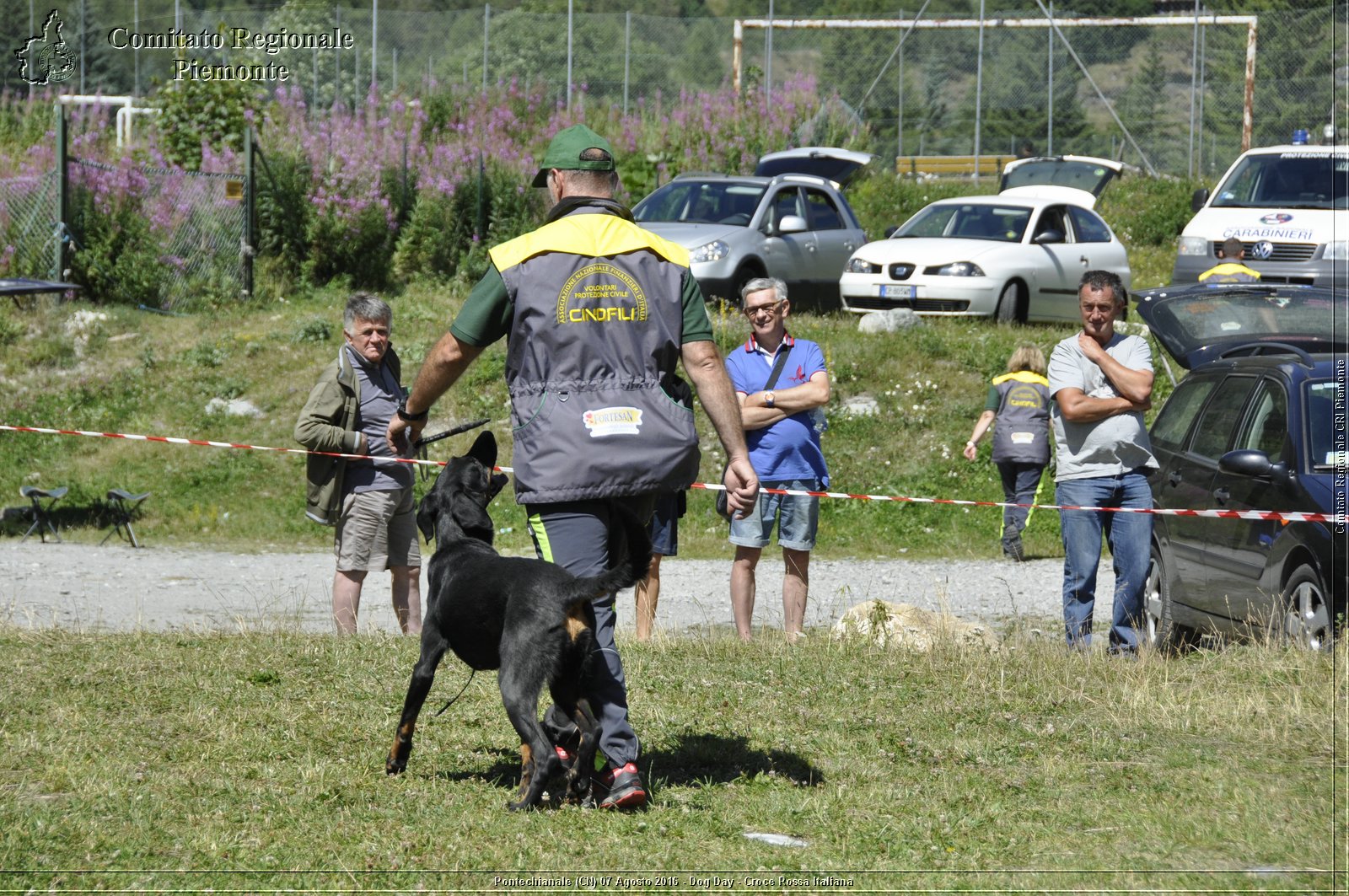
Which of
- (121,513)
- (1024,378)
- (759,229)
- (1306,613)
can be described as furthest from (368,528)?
(759,229)

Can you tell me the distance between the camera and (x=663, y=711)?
19.5ft

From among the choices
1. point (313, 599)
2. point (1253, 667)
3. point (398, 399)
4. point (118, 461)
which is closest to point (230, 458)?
point (118, 461)

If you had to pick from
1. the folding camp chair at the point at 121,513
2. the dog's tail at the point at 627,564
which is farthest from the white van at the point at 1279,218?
the dog's tail at the point at 627,564

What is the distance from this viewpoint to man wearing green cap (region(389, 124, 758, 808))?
453 cm

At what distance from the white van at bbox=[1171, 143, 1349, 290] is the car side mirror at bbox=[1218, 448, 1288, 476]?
796cm

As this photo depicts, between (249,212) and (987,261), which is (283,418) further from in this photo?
(987,261)

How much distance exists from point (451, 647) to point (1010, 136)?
29.9 metres

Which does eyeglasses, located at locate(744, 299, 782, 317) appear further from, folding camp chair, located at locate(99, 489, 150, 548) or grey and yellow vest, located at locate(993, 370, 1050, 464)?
folding camp chair, located at locate(99, 489, 150, 548)

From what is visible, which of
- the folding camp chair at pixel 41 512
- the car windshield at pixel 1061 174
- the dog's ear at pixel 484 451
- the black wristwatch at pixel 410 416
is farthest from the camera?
the car windshield at pixel 1061 174

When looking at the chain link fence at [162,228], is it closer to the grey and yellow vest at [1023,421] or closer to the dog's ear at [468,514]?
the grey and yellow vest at [1023,421]

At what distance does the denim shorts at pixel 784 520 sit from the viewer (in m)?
7.83

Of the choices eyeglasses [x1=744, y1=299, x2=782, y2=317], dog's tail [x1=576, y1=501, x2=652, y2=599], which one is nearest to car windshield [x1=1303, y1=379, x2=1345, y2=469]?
eyeglasses [x1=744, y1=299, x2=782, y2=317]

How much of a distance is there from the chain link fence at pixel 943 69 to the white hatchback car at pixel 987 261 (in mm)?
11006

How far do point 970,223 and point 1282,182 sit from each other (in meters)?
3.61
